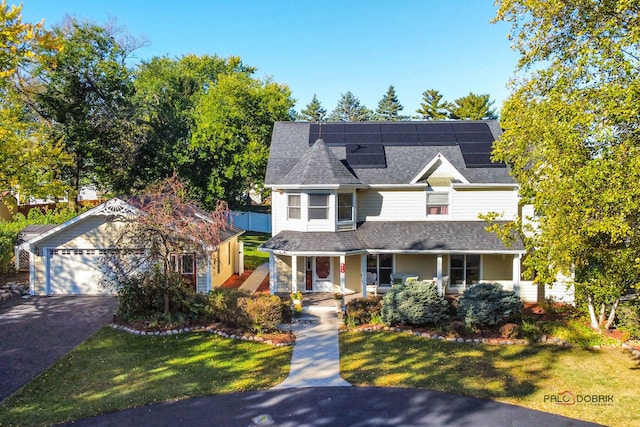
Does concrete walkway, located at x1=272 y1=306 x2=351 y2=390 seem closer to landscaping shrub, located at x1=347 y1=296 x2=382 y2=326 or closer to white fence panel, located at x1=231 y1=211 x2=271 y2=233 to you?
landscaping shrub, located at x1=347 y1=296 x2=382 y2=326

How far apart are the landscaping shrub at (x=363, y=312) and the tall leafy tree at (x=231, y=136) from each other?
17145 millimetres

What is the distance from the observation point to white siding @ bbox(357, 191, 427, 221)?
20.2m

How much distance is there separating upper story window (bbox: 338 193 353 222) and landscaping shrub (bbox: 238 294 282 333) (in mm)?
5996

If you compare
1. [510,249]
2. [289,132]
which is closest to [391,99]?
[289,132]

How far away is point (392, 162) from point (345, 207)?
3.53 meters

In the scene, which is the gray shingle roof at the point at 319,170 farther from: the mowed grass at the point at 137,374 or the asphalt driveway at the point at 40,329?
the asphalt driveway at the point at 40,329

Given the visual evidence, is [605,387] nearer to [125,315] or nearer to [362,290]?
[362,290]

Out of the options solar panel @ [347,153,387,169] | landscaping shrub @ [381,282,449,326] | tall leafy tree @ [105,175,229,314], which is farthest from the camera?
solar panel @ [347,153,387,169]

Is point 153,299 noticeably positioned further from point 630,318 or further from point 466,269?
point 630,318

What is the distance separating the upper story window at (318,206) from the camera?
19.0m

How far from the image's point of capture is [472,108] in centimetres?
5319

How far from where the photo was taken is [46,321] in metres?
16.2

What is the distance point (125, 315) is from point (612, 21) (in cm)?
1753

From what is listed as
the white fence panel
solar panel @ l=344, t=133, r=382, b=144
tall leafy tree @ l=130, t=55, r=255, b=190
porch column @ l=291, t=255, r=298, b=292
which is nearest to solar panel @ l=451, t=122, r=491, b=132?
solar panel @ l=344, t=133, r=382, b=144
